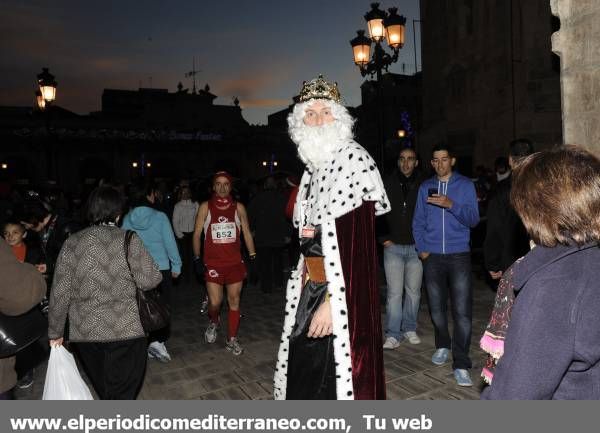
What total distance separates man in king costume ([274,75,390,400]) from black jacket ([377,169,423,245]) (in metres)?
2.61

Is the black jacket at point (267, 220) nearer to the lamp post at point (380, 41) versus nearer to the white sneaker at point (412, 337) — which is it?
the lamp post at point (380, 41)

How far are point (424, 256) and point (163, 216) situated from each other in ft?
10.1

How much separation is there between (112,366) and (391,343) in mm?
3247

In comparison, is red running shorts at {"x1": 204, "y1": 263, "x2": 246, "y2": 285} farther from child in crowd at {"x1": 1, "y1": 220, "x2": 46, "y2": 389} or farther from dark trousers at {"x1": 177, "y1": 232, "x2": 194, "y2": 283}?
dark trousers at {"x1": 177, "y1": 232, "x2": 194, "y2": 283}

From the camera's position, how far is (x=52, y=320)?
11.0ft

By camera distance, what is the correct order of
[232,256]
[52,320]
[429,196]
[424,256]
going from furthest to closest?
[232,256], [424,256], [429,196], [52,320]

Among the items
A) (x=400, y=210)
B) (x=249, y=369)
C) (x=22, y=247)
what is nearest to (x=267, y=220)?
(x=400, y=210)

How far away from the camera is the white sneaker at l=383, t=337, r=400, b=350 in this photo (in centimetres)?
559

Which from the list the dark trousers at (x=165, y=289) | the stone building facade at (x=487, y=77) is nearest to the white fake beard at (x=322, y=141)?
the dark trousers at (x=165, y=289)

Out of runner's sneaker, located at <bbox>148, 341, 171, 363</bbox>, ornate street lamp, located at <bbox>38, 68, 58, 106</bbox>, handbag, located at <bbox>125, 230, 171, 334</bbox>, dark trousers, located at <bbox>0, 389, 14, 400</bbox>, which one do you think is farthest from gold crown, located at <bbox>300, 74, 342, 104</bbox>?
ornate street lamp, located at <bbox>38, 68, 58, 106</bbox>
